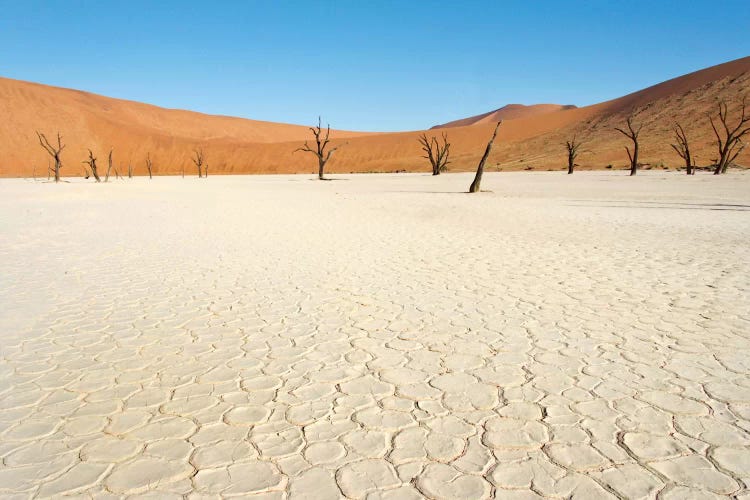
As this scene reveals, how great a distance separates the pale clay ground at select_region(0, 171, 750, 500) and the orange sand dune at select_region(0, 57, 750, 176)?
38.6 meters

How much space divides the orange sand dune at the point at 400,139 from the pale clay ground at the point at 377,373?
3857 cm

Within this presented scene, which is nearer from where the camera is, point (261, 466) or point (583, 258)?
point (261, 466)

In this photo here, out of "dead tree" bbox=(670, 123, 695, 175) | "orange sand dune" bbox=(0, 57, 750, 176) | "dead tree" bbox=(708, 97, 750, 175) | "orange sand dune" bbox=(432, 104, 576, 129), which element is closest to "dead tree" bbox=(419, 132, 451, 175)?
"orange sand dune" bbox=(0, 57, 750, 176)

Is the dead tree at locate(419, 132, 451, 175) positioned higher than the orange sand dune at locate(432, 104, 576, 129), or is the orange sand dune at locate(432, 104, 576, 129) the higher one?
the orange sand dune at locate(432, 104, 576, 129)

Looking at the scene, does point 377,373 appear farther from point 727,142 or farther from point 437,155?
point 437,155

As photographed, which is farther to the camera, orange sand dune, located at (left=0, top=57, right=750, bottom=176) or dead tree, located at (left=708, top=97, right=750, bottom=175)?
orange sand dune, located at (left=0, top=57, right=750, bottom=176)

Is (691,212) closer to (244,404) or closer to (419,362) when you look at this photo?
(419,362)

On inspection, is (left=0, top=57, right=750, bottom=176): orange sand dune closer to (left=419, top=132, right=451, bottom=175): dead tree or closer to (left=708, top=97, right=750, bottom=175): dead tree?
(left=419, top=132, right=451, bottom=175): dead tree

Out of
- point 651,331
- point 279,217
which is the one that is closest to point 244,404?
point 651,331

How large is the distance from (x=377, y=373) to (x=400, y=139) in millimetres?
77774

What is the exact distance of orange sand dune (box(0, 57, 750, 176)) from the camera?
48.4m

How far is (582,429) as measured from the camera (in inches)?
108

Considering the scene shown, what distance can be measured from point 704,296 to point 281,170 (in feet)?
233

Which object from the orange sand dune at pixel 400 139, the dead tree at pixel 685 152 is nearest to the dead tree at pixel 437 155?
the orange sand dune at pixel 400 139
